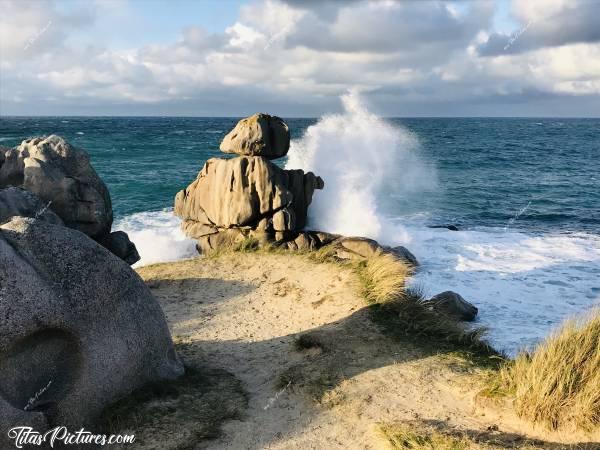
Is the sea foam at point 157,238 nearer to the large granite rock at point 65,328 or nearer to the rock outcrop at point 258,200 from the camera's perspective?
the rock outcrop at point 258,200

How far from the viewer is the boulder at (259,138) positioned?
18234 mm

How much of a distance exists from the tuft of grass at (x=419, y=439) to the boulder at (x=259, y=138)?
1255cm

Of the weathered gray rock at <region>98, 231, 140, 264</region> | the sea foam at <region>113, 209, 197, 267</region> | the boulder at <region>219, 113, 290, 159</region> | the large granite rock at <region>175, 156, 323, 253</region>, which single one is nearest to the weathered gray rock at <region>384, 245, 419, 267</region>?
the large granite rock at <region>175, 156, 323, 253</region>

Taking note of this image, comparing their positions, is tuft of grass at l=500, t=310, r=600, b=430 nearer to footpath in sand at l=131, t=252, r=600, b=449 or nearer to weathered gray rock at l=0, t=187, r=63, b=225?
footpath in sand at l=131, t=252, r=600, b=449

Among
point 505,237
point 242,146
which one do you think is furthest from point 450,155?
point 242,146

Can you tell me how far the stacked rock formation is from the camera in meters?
17.7

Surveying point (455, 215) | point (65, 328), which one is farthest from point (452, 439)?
point (455, 215)

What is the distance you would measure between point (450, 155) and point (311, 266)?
169ft

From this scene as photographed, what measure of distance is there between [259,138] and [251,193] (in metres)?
1.98

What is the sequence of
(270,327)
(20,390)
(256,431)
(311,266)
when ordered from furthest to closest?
(311,266), (270,327), (256,431), (20,390)

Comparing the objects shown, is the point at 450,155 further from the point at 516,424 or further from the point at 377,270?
the point at 516,424

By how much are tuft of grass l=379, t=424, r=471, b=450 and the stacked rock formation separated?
34.7ft

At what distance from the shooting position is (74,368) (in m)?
6.99

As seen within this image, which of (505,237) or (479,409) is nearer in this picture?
(479,409)
